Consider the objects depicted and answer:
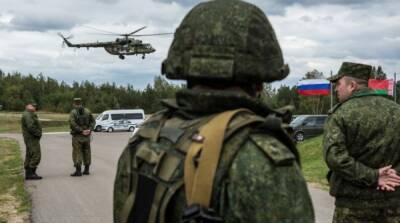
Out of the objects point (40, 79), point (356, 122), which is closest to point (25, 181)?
point (356, 122)

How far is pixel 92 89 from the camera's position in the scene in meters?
131

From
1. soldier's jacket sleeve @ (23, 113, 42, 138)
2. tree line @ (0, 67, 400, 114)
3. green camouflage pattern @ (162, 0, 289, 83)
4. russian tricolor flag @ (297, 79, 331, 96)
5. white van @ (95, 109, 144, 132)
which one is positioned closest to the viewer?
green camouflage pattern @ (162, 0, 289, 83)

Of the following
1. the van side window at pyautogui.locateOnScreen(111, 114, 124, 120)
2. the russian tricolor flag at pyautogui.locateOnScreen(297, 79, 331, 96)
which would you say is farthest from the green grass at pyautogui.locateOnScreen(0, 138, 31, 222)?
the van side window at pyautogui.locateOnScreen(111, 114, 124, 120)

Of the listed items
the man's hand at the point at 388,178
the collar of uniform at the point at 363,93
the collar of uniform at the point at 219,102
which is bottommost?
the man's hand at the point at 388,178

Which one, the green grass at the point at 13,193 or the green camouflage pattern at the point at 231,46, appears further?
the green grass at the point at 13,193

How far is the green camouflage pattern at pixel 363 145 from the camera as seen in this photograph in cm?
441

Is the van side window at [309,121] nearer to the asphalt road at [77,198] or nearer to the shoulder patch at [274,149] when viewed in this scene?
the asphalt road at [77,198]

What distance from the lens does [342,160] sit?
14.4 ft

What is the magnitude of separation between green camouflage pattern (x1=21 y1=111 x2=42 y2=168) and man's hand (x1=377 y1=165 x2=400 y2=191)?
10680mm

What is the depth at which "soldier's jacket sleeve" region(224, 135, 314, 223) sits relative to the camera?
185 cm

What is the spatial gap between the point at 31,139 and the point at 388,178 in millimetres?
11050

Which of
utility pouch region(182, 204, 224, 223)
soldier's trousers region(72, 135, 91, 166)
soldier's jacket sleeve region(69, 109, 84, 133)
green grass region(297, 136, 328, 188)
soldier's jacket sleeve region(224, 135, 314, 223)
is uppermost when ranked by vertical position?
soldier's jacket sleeve region(224, 135, 314, 223)

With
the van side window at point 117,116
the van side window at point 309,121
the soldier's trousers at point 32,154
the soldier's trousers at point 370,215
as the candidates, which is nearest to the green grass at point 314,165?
the soldier's trousers at point 32,154

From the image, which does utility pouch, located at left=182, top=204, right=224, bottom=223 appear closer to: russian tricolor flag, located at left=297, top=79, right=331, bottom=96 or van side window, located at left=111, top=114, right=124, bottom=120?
russian tricolor flag, located at left=297, top=79, right=331, bottom=96
